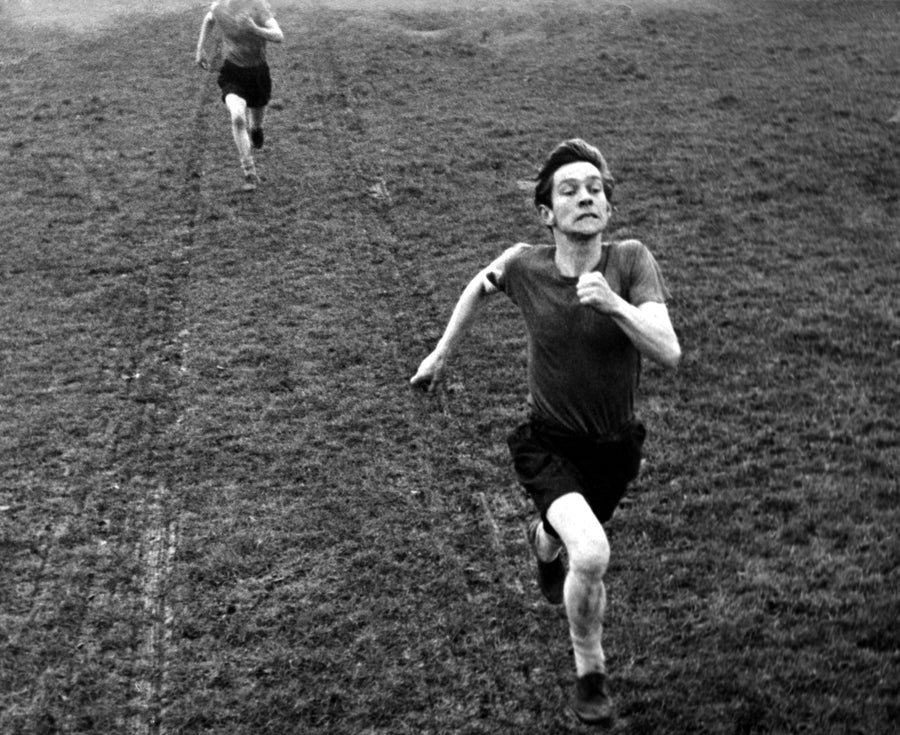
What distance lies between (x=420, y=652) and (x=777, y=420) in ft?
11.7

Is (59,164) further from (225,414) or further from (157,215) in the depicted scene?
(225,414)

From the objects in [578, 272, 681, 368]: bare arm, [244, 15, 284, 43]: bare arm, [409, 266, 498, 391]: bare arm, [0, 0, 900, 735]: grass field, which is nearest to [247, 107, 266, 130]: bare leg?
[0, 0, 900, 735]: grass field

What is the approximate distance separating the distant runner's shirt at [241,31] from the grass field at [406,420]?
1545mm

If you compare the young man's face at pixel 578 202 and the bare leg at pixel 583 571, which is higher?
the young man's face at pixel 578 202

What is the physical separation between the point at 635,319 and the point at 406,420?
3.98 metres

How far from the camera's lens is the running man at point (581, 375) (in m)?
5.27

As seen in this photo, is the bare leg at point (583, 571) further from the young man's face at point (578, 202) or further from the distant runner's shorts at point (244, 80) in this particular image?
the distant runner's shorts at point (244, 80)

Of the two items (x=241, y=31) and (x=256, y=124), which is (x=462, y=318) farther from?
(x=256, y=124)

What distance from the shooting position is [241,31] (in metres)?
13.6

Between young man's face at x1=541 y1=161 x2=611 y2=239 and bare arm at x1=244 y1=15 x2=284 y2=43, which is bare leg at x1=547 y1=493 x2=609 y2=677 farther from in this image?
bare arm at x1=244 y1=15 x2=284 y2=43

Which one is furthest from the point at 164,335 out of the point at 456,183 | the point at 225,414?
the point at 456,183

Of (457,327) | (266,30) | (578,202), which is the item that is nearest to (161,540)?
(457,327)

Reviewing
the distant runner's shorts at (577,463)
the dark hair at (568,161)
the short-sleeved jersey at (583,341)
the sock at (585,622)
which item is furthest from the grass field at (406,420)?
the dark hair at (568,161)

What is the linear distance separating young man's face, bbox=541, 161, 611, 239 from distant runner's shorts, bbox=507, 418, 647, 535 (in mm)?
920
